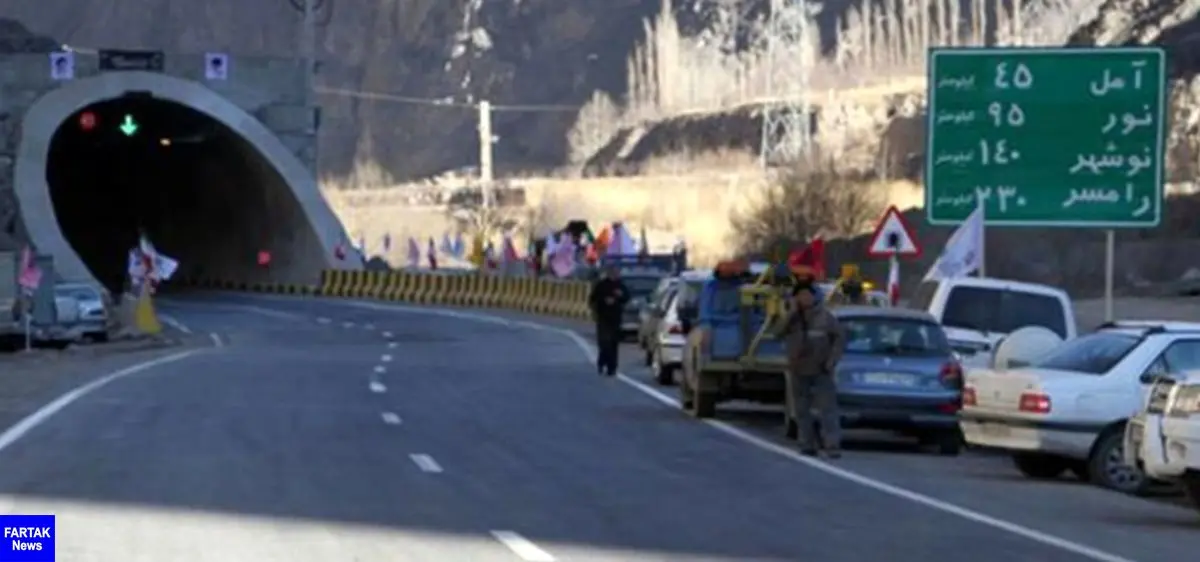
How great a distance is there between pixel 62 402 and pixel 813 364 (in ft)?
34.9

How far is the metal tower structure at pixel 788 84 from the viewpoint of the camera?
107m

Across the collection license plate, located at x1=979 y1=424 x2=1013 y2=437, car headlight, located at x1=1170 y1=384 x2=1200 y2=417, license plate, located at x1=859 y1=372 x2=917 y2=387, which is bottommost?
license plate, located at x1=979 y1=424 x2=1013 y2=437

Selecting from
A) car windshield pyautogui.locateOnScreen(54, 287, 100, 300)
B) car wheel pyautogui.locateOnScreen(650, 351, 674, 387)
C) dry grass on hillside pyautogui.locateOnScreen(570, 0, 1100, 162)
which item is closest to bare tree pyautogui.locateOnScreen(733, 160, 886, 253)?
car windshield pyautogui.locateOnScreen(54, 287, 100, 300)

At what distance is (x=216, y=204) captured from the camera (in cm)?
8956

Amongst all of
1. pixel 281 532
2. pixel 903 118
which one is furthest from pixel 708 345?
pixel 903 118

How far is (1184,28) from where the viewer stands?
263ft

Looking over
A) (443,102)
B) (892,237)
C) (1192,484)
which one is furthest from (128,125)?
(443,102)

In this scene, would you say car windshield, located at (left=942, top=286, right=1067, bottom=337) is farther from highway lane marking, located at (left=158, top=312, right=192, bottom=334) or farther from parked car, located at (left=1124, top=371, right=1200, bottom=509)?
highway lane marking, located at (left=158, top=312, right=192, bottom=334)

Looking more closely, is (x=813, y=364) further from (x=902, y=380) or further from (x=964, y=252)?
(x=964, y=252)

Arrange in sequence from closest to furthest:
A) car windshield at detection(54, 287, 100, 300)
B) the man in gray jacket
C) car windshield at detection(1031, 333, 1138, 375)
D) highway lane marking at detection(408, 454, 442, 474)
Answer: highway lane marking at detection(408, 454, 442, 474) → car windshield at detection(1031, 333, 1138, 375) → the man in gray jacket → car windshield at detection(54, 287, 100, 300)

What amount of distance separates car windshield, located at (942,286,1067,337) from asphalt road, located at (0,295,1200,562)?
107 inches

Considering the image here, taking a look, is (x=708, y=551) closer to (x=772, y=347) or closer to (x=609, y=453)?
(x=609, y=453)

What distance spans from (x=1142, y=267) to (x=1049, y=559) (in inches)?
2073

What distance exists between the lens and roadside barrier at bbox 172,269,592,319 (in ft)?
226
